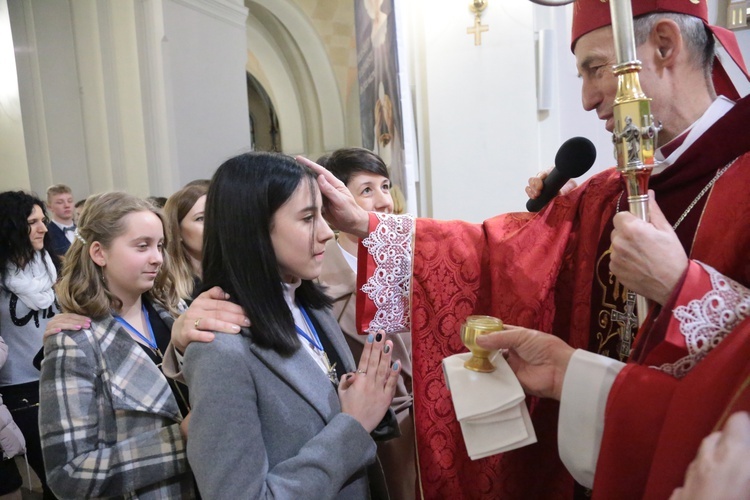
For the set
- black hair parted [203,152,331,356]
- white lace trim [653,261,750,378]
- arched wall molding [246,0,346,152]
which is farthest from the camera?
arched wall molding [246,0,346,152]

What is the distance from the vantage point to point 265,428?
123 centimetres

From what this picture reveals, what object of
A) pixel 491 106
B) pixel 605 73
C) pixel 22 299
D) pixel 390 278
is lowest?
pixel 22 299

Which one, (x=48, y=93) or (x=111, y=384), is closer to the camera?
(x=111, y=384)

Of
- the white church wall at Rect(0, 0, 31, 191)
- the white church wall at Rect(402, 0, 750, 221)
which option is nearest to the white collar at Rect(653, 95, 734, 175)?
the white church wall at Rect(402, 0, 750, 221)

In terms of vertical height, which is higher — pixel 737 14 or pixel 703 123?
pixel 737 14

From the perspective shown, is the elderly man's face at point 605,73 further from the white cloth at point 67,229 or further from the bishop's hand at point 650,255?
the white cloth at point 67,229

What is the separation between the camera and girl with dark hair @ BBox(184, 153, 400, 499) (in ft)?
3.73

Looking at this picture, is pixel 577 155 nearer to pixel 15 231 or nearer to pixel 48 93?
pixel 15 231

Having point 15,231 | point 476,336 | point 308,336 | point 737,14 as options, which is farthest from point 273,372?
point 737,14

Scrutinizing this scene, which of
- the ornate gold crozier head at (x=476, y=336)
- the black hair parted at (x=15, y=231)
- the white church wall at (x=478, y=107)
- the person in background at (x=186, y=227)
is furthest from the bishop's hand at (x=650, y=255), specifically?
the black hair parted at (x=15, y=231)

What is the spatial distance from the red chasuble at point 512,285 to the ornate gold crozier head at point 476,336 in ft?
1.22

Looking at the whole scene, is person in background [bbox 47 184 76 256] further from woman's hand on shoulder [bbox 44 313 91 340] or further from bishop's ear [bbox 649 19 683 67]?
bishop's ear [bbox 649 19 683 67]

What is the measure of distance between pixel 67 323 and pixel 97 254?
0.31 m

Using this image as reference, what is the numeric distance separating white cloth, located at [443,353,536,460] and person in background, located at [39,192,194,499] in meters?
0.75
